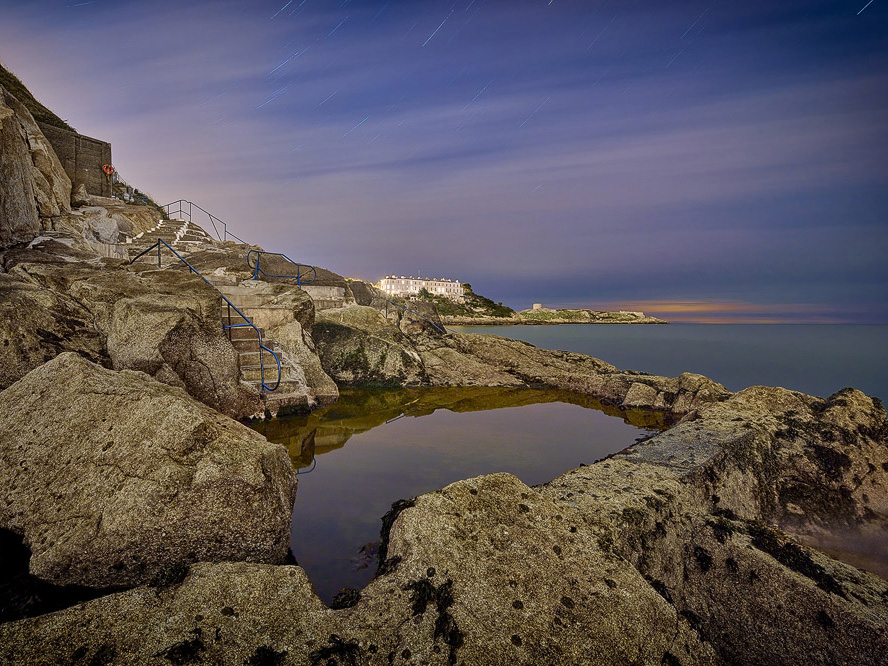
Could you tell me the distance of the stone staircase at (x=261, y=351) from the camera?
913 centimetres

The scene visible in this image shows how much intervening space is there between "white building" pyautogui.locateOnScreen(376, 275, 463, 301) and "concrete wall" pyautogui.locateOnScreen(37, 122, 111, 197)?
115960mm

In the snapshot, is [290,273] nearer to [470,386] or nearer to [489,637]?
[470,386]

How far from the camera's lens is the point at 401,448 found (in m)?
7.76

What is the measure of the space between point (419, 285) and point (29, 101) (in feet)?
413

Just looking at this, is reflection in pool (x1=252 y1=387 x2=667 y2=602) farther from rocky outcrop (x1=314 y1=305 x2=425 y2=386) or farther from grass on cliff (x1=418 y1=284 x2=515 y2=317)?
grass on cliff (x1=418 y1=284 x2=515 y2=317)

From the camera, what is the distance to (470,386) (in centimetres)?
1403

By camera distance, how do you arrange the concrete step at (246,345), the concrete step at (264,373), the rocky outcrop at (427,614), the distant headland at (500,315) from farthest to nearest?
1. the distant headland at (500,315)
2. the concrete step at (246,345)
3. the concrete step at (264,373)
4. the rocky outcrop at (427,614)

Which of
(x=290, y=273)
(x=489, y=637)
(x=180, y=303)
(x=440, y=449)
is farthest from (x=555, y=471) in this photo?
(x=290, y=273)

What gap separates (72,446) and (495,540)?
13.7 ft

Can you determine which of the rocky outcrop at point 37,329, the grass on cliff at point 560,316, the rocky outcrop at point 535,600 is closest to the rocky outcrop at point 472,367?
the rocky outcrop at point 37,329

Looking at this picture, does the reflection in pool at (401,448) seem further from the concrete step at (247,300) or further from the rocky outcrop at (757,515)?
the concrete step at (247,300)

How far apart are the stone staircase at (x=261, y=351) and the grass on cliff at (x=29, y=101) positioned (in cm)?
2051

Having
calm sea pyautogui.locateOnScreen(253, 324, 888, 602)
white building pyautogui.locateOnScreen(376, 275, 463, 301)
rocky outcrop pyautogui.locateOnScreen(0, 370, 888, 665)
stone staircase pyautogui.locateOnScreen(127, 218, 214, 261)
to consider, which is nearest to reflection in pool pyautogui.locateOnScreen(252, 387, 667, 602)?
calm sea pyautogui.locateOnScreen(253, 324, 888, 602)

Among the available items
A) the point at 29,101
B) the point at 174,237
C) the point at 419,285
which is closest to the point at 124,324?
the point at 174,237
